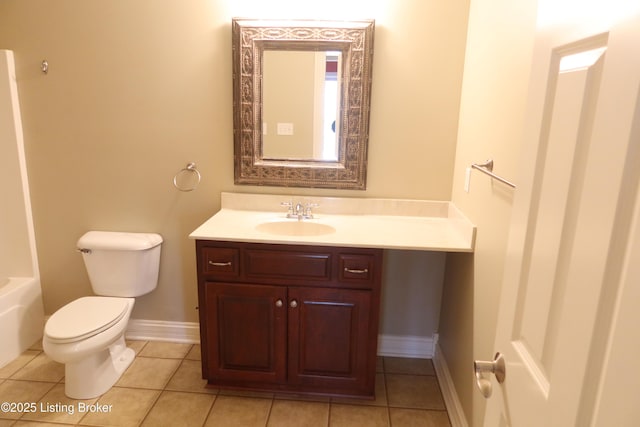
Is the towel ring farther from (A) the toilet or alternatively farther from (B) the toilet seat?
(B) the toilet seat

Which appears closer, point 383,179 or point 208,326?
point 208,326

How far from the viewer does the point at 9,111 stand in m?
2.29

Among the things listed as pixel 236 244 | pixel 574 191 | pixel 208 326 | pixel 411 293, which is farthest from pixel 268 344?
pixel 574 191

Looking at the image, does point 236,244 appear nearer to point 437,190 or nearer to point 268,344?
point 268,344

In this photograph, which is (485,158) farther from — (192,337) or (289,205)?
(192,337)

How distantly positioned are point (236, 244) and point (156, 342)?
44.7 inches

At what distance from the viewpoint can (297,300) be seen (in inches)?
76.2

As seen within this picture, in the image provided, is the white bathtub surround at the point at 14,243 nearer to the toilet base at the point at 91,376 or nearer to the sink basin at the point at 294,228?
the toilet base at the point at 91,376

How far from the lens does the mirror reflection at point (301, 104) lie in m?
2.15

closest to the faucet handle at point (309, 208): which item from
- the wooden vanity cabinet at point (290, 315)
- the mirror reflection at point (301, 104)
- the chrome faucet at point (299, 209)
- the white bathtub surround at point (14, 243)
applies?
the chrome faucet at point (299, 209)

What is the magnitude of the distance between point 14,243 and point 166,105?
1288mm

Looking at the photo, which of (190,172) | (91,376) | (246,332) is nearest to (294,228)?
(246,332)

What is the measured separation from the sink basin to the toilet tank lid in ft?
2.30

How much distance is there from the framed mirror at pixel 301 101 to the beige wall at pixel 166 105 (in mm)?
66
